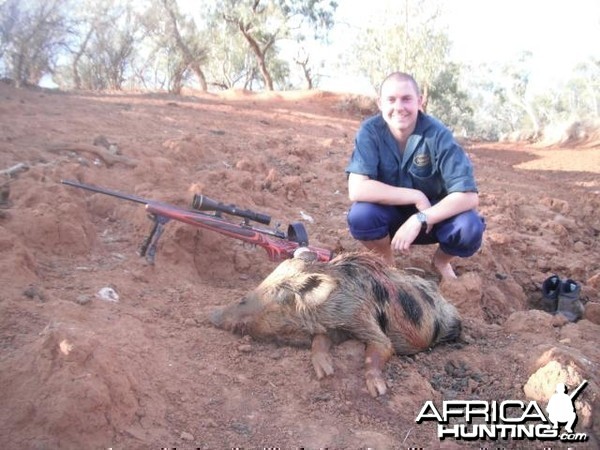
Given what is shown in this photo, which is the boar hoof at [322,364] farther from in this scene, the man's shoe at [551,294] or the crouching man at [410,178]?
the man's shoe at [551,294]

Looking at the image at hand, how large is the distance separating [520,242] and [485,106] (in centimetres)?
3864

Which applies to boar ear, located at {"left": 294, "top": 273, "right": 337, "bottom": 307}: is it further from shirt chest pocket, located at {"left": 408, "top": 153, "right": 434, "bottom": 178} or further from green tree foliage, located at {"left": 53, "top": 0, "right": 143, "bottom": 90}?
green tree foliage, located at {"left": 53, "top": 0, "right": 143, "bottom": 90}

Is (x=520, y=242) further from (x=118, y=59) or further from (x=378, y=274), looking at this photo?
(x=118, y=59)

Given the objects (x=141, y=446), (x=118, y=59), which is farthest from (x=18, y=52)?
(x=141, y=446)

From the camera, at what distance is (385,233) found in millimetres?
4047

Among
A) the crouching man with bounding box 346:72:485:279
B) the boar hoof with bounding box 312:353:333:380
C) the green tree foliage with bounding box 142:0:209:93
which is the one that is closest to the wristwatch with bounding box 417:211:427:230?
the crouching man with bounding box 346:72:485:279

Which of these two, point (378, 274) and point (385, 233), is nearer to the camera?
point (378, 274)

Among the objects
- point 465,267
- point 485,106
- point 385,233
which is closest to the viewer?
point 385,233

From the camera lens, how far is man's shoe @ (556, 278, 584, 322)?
14.0 feet

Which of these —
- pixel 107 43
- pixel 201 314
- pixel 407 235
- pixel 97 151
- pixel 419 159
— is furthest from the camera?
pixel 107 43

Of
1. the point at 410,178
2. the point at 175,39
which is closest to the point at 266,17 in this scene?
the point at 175,39

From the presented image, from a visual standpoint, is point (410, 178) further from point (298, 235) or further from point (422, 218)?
point (298, 235)

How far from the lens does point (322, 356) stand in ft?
Result: 9.37

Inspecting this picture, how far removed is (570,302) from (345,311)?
2228 mm
